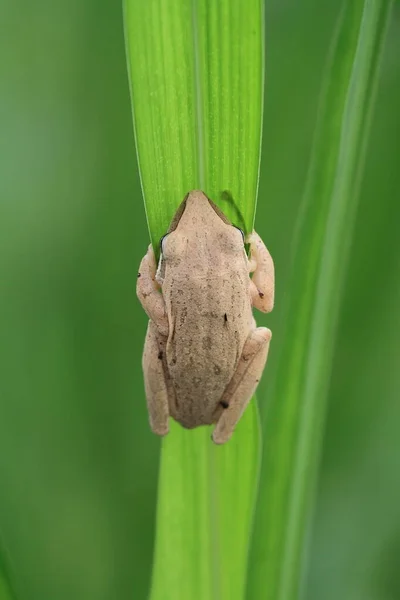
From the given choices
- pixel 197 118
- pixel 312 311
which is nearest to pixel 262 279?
pixel 312 311

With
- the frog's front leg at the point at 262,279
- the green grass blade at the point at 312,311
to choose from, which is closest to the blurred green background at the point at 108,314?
the frog's front leg at the point at 262,279

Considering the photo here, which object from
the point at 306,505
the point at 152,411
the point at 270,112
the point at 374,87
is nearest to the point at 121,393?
the point at 152,411

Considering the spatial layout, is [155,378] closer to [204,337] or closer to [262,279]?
[204,337]

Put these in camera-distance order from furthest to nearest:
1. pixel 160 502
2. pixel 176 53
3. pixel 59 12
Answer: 1. pixel 59 12
2. pixel 160 502
3. pixel 176 53

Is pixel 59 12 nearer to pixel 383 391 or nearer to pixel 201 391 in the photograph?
pixel 201 391

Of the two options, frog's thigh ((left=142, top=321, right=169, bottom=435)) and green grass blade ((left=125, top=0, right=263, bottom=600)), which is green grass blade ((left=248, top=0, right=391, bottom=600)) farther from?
frog's thigh ((left=142, top=321, right=169, bottom=435))

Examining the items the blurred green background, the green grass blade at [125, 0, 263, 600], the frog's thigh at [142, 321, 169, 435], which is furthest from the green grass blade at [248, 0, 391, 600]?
the blurred green background
